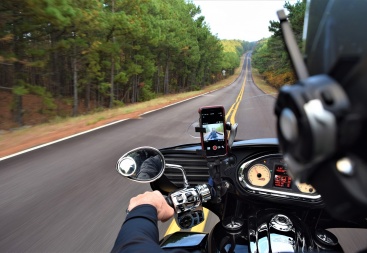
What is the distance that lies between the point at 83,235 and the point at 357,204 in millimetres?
3701

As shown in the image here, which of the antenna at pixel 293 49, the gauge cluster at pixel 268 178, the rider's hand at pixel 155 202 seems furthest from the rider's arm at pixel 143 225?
the gauge cluster at pixel 268 178

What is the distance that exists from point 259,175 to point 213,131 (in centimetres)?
58

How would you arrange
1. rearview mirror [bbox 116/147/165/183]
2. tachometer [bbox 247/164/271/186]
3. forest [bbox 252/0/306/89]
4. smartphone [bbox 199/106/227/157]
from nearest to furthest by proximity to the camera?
forest [bbox 252/0/306/89] → rearview mirror [bbox 116/147/165/183] → smartphone [bbox 199/106/227/157] → tachometer [bbox 247/164/271/186]

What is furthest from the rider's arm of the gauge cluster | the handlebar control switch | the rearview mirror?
the gauge cluster

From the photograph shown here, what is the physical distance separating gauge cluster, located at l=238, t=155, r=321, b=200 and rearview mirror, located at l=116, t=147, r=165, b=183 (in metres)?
0.66

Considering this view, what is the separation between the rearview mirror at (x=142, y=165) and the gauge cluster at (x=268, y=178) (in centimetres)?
66

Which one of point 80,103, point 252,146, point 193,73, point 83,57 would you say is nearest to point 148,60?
point 80,103

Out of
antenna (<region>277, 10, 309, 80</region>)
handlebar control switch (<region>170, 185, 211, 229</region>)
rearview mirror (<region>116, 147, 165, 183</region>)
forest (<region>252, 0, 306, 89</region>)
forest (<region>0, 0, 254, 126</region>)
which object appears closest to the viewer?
antenna (<region>277, 10, 309, 80</region>)

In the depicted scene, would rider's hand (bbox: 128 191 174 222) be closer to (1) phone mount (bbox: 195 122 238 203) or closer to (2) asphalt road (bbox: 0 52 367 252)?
(1) phone mount (bbox: 195 122 238 203)

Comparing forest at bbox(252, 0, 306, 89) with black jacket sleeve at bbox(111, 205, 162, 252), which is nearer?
black jacket sleeve at bbox(111, 205, 162, 252)

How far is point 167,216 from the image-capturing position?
1.46 metres

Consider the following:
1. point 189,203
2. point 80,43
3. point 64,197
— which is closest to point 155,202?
point 189,203

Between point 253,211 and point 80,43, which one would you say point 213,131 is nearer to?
point 253,211

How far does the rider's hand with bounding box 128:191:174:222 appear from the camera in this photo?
137 centimetres
